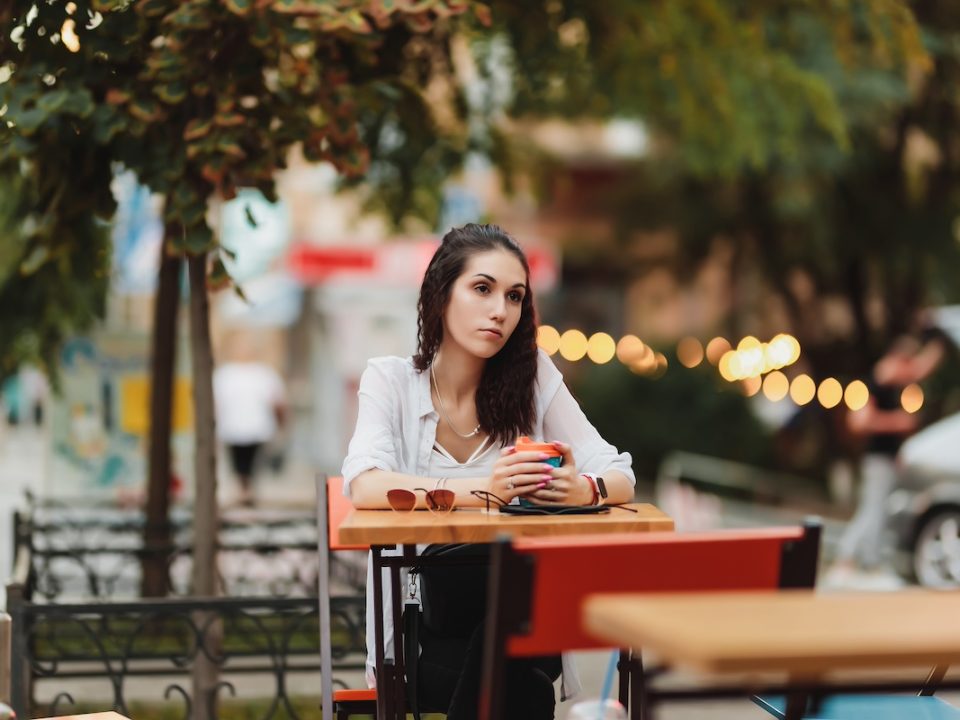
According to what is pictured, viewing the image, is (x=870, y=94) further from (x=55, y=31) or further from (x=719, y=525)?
(x=55, y=31)

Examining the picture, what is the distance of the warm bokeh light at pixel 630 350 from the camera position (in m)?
20.9

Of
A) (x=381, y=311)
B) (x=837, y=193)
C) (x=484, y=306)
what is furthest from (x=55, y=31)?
(x=837, y=193)

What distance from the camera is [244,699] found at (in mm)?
6582

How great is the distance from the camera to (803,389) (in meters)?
18.8

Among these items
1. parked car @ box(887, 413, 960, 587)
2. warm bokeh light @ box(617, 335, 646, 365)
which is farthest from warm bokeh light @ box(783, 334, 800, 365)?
parked car @ box(887, 413, 960, 587)

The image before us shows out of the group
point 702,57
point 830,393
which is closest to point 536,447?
point 702,57

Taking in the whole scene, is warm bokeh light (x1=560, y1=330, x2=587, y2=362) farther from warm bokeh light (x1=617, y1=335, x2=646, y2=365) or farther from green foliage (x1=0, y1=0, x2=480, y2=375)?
green foliage (x1=0, y1=0, x2=480, y2=375)

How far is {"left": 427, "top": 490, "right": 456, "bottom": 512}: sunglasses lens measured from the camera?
11.8 feet

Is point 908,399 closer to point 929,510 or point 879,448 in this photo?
point 879,448

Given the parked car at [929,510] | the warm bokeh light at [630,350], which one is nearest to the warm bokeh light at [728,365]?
the warm bokeh light at [630,350]

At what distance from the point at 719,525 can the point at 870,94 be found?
425 cm

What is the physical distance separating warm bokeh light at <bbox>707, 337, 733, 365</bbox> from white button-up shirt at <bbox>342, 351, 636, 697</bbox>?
53.3ft

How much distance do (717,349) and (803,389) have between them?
2.03m

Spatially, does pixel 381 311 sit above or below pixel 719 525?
above
